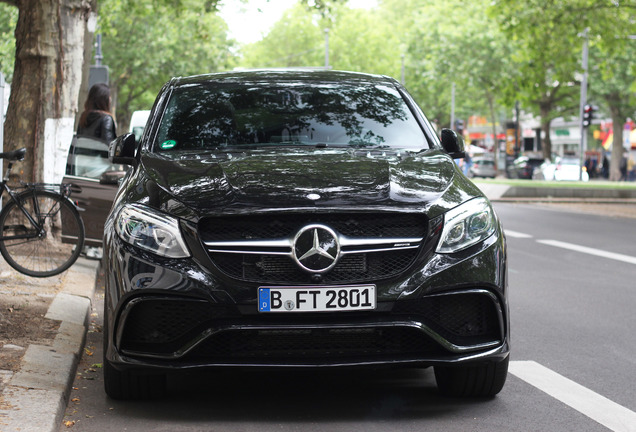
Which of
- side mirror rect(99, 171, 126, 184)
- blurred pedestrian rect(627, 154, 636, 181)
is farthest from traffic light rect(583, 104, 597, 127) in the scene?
side mirror rect(99, 171, 126, 184)

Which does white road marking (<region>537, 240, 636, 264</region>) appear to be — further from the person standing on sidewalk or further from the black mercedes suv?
the black mercedes suv

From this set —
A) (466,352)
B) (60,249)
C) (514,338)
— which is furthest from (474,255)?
(60,249)

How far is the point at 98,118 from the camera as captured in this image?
12297 mm

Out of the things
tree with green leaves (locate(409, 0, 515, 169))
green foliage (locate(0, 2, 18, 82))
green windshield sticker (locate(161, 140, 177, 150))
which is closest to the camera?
green windshield sticker (locate(161, 140, 177, 150))

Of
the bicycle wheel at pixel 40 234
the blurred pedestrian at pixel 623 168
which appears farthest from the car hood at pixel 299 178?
the blurred pedestrian at pixel 623 168

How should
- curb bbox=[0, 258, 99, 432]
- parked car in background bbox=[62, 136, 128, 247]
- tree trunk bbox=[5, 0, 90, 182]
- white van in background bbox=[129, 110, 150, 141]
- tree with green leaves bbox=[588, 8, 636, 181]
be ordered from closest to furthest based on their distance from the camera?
curb bbox=[0, 258, 99, 432] < parked car in background bbox=[62, 136, 128, 247] < tree trunk bbox=[5, 0, 90, 182] < white van in background bbox=[129, 110, 150, 141] < tree with green leaves bbox=[588, 8, 636, 181]

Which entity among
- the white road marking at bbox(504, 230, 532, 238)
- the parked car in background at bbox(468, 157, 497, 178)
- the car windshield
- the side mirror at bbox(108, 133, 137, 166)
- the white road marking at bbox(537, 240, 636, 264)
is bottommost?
the parked car in background at bbox(468, 157, 497, 178)

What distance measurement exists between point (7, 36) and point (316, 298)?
4013 cm

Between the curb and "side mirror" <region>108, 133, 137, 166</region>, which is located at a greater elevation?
"side mirror" <region>108, 133, 137, 166</region>

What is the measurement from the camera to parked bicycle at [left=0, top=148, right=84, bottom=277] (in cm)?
993

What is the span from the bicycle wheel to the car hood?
173 inches

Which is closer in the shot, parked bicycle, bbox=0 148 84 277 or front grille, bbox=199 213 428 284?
front grille, bbox=199 213 428 284

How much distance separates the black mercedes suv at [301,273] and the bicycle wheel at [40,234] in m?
4.75

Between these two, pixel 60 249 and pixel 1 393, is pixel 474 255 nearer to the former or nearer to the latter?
pixel 1 393
